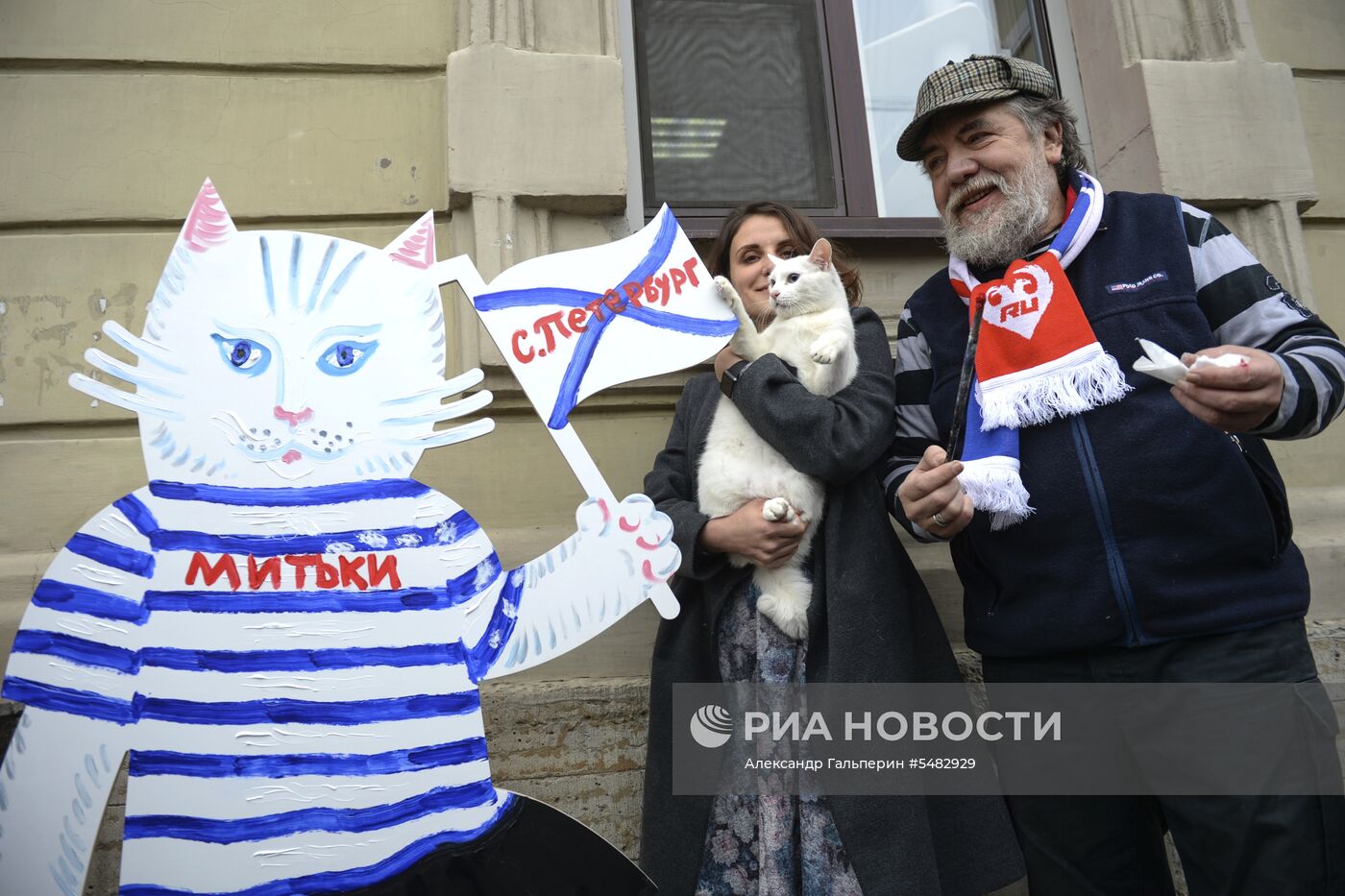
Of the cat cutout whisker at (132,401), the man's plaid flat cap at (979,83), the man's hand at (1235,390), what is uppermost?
the man's plaid flat cap at (979,83)

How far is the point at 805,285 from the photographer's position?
207 centimetres

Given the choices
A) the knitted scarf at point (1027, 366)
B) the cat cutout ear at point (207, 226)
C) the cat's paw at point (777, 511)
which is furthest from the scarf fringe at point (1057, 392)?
the cat cutout ear at point (207, 226)

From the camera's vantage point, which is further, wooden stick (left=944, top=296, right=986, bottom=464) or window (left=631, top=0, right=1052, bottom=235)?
window (left=631, top=0, right=1052, bottom=235)

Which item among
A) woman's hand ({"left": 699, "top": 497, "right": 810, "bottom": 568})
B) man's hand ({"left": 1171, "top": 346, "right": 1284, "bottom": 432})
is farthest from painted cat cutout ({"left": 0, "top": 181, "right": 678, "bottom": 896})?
man's hand ({"left": 1171, "top": 346, "right": 1284, "bottom": 432})

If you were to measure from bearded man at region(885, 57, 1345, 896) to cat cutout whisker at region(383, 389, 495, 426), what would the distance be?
0.92 metres

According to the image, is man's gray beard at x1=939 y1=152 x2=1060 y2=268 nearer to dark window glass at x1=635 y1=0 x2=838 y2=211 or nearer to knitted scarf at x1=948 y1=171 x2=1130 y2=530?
knitted scarf at x1=948 y1=171 x2=1130 y2=530

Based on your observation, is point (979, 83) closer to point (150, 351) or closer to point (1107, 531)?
point (1107, 531)

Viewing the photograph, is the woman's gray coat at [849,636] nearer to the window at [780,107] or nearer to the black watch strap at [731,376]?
the black watch strap at [731,376]

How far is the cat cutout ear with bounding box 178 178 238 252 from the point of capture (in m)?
1.73

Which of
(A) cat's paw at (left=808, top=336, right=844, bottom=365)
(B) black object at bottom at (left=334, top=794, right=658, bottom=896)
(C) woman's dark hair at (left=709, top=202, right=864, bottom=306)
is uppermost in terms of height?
(C) woman's dark hair at (left=709, top=202, right=864, bottom=306)

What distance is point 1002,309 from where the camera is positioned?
1872mm

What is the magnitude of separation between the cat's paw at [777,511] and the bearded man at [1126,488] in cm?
25

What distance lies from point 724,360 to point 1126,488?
0.90 metres

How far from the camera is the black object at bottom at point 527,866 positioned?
5.07ft
